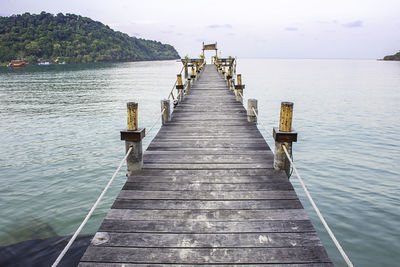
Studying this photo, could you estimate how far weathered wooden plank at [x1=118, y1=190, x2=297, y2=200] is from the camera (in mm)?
4605

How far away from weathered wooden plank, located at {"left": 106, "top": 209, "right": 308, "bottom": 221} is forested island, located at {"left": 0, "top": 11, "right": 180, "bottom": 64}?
151 meters

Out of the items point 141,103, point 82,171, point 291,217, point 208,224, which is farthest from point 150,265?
point 141,103

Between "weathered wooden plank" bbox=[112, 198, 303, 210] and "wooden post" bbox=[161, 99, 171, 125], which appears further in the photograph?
"wooden post" bbox=[161, 99, 171, 125]

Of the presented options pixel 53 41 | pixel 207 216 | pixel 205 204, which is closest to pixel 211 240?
pixel 207 216

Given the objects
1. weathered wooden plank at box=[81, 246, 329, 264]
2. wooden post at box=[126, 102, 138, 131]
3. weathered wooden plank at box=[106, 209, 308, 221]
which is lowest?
weathered wooden plank at box=[81, 246, 329, 264]

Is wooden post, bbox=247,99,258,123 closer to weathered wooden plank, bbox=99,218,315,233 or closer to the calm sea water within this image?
the calm sea water

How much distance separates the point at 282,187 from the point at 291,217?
36.8 inches

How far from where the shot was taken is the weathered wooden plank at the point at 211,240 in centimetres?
348

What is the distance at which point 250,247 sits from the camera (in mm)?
3441

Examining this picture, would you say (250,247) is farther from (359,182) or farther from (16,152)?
(16,152)

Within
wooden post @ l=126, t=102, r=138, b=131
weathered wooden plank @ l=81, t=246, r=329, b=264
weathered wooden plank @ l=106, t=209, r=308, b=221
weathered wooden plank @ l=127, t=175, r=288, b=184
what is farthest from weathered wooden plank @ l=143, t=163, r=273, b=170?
weathered wooden plank @ l=81, t=246, r=329, b=264

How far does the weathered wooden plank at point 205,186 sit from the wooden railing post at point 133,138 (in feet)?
2.15

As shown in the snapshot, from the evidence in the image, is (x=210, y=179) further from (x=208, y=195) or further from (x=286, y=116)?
(x=286, y=116)

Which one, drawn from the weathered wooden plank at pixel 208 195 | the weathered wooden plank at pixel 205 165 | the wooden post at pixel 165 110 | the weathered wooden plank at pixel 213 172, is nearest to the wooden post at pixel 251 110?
the wooden post at pixel 165 110
